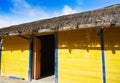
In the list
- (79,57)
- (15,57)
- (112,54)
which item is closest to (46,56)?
(15,57)

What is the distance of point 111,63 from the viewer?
215 inches

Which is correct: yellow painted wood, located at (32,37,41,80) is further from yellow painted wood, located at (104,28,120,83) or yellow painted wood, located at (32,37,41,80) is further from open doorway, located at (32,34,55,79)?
yellow painted wood, located at (104,28,120,83)

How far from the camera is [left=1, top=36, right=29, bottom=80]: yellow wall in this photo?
8088mm

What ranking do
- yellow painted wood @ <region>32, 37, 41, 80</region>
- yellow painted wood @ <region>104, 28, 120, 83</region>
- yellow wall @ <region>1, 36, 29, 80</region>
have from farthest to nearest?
1. yellow wall @ <region>1, 36, 29, 80</region>
2. yellow painted wood @ <region>32, 37, 41, 80</region>
3. yellow painted wood @ <region>104, 28, 120, 83</region>

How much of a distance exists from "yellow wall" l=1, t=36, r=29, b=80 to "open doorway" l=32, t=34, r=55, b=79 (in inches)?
18.8

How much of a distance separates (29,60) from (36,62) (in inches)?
14.5

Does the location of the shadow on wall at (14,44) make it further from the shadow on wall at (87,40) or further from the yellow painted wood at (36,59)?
the shadow on wall at (87,40)

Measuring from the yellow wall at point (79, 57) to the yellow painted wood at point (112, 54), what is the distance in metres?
0.28

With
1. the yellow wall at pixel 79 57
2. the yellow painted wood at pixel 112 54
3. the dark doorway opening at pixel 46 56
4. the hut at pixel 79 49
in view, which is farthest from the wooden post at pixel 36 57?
the yellow painted wood at pixel 112 54

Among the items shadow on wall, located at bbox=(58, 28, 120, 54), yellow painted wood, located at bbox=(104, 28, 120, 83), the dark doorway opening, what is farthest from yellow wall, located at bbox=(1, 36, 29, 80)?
yellow painted wood, located at bbox=(104, 28, 120, 83)

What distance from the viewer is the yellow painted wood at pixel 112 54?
17.6 ft

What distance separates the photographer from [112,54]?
5.46 meters

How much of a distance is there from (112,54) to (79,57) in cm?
129

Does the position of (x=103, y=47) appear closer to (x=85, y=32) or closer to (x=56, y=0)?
(x=85, y=32)
